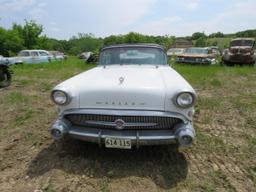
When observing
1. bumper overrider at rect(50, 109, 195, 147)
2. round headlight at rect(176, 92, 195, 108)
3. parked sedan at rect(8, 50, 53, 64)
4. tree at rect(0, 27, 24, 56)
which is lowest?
bumper overrider at rect(50, 109, 195, 147)

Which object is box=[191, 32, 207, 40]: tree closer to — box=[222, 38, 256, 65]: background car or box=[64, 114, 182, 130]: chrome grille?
box=[222, 38, 256, 65]: background car

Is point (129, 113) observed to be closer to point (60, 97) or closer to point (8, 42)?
point (60, 97)

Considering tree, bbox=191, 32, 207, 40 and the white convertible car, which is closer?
the white convertible car

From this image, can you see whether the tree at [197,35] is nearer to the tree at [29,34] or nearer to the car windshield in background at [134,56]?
the tree at [29,34]

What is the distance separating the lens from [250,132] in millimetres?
3986

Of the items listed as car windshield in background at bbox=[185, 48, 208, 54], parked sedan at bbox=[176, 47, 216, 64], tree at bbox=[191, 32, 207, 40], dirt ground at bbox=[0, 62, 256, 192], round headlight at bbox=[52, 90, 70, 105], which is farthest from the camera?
tree at bbox=[191, 32, 207, 40]

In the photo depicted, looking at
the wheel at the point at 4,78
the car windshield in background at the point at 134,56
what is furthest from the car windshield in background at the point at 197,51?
the car windshield in background at the point at 134,56

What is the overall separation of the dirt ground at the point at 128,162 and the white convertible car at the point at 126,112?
0.40 meters

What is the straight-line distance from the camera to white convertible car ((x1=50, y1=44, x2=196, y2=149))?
8.84 ft

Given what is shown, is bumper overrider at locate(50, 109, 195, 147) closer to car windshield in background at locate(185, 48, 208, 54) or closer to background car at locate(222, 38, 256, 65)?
background car at locate(222, 38, 256, 65)

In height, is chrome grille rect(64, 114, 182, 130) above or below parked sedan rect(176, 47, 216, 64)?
below

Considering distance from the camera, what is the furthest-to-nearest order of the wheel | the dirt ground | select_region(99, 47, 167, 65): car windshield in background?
the wheel, select_region(99, 47, 167, 65): car windshield in background, the dirt ground

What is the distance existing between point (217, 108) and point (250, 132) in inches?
55.0

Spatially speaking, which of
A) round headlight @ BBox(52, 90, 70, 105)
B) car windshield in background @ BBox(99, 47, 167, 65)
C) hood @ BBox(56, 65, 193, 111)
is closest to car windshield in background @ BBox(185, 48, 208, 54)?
car windshield in background @ BBox(99, 47, 167, 65)
